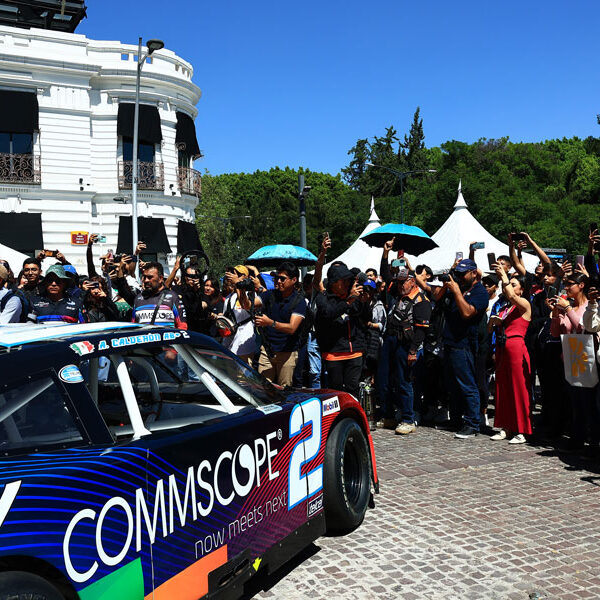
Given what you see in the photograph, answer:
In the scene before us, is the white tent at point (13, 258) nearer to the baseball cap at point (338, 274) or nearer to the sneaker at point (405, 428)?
the baseball cap at point (338, 274)

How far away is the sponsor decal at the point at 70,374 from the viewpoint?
2805 millimetres

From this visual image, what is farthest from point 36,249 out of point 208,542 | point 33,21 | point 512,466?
point 208,542

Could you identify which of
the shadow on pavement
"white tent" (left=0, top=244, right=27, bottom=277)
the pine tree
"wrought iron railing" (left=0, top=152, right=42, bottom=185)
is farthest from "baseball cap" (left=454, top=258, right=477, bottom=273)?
the pine tree

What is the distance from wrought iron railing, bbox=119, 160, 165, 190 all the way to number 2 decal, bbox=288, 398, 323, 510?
25.0 m

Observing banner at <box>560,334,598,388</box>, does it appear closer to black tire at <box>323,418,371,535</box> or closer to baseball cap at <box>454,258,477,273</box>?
baseball cap at <box>454,258,477,273</box>

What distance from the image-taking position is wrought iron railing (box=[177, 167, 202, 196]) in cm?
2962

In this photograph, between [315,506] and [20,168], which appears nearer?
[315,506]

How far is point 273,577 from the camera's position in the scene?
13.5ft

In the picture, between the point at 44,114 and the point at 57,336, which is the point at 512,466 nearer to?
the point at 57,336

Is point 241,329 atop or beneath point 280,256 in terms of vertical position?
beneath

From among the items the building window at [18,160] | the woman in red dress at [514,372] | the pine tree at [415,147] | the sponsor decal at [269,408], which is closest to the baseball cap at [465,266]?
the woman in red dress at [514,372]

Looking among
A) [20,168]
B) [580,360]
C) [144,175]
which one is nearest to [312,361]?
[580,360]

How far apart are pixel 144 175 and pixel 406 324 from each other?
22.3 metres

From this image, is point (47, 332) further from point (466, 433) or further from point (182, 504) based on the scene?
point (466, 433)
